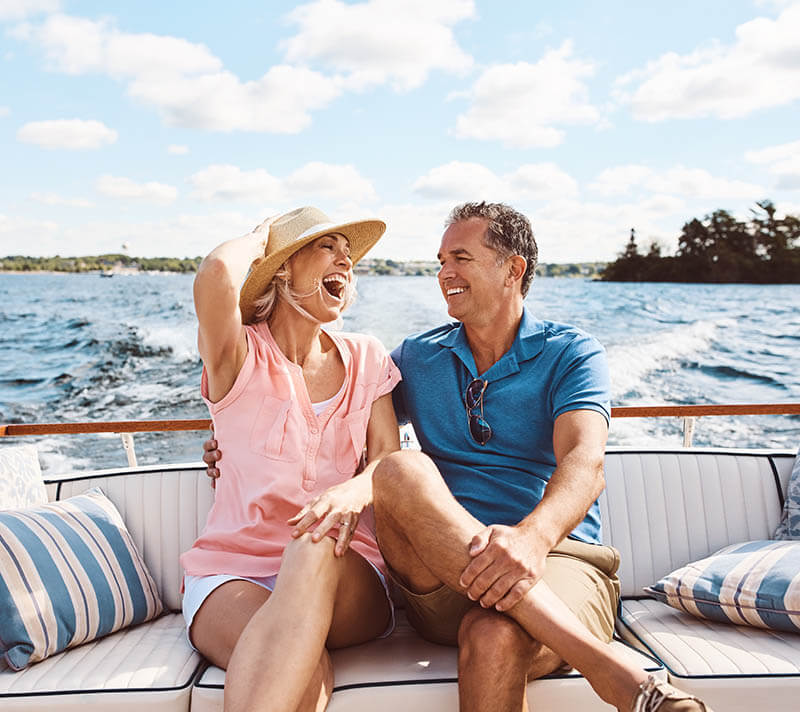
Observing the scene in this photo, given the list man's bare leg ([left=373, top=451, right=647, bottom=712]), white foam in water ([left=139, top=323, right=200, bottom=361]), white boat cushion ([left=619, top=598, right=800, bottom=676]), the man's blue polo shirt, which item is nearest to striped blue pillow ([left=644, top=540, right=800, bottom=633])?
white boat cushion ([left=619, top=598, right=800, bottom=676])

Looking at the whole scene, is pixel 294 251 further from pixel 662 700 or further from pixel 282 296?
pixel 662 700

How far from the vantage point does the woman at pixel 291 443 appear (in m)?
1.46

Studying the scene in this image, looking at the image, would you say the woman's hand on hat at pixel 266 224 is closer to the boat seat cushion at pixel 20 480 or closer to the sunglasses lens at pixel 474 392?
the sunglasses lens at pixel 474 392

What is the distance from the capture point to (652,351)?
13.8 meters

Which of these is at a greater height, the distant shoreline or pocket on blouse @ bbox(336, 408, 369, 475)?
the distant shoreline

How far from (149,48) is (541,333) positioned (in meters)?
19.1

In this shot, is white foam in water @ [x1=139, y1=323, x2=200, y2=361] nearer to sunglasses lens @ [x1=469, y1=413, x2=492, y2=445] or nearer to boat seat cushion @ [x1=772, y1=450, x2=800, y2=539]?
sunglasses lens @ [x1=469, y1=413, x2=492, y2=445]

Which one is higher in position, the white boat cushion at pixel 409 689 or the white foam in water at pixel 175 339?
the white foam in water at pixel 175 339

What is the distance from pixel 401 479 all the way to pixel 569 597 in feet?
1.48

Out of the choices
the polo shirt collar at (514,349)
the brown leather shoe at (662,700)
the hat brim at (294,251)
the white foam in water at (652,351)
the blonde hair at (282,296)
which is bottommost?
the white foam in water at (652,351)

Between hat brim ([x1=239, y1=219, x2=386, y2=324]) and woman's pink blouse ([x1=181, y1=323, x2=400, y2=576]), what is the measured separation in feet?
0.31

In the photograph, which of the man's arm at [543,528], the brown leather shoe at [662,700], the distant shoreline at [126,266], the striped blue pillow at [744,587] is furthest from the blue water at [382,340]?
the brown leather shoe at [662,700]

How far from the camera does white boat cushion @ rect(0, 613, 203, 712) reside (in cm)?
148

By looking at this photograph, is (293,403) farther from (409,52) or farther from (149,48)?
(149,48)
